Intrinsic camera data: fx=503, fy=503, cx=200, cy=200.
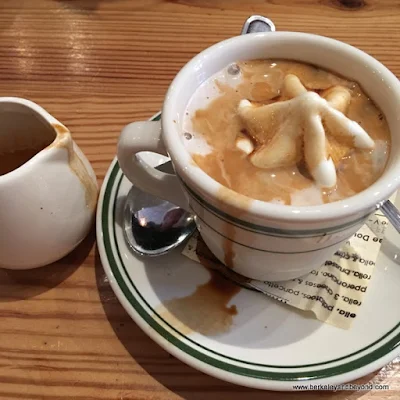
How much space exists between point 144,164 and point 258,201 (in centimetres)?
28

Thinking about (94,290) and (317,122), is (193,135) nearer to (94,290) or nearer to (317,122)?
(317,122)

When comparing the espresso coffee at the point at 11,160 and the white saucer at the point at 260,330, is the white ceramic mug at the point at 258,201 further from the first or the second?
the espresso coffee at the point at 11,160

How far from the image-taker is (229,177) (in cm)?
70

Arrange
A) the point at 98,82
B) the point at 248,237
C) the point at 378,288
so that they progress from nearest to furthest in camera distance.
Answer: the point at 248,237 < the point at 378,288 < the point at 98,82

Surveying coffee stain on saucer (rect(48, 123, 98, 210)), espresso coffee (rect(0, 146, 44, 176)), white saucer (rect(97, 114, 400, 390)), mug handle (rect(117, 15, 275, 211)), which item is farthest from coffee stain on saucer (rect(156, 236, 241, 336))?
espresso coffee (rect(0, 146, 44, 176))

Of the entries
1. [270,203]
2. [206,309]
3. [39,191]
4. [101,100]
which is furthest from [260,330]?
[101,100]

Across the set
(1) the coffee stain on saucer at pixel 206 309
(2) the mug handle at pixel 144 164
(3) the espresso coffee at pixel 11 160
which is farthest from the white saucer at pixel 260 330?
(3) the espresso coffee at pixel 11 160

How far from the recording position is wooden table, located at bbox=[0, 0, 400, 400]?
0.76 metres

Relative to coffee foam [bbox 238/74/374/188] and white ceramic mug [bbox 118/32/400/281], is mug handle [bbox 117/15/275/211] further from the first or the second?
coffee foam [bbox 238/74/374/188]

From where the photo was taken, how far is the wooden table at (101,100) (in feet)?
2.51

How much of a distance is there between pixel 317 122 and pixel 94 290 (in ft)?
1.54

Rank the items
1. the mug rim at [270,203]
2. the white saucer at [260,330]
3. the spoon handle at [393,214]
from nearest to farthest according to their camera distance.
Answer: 1. the mug rim at [270,203]
2. the white saucer at [260,330]
3. the spoon handle at [393,214]

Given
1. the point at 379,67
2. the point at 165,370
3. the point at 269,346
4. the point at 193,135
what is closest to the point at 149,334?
the point at 165,370

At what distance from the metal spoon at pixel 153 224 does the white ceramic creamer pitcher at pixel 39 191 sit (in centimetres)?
7
